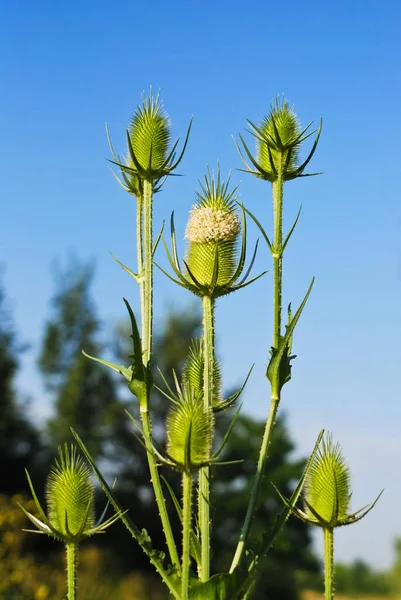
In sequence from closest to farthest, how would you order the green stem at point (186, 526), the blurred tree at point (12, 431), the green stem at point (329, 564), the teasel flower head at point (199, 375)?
the green stem at point (186, 526), the green stem at point (329, 564), the teasel flower head at point (199, 375), the blurred tree at point (12, 431)

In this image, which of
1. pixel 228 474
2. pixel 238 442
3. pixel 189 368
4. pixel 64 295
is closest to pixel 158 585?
pixel 228 474

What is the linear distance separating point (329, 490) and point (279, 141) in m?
1.01

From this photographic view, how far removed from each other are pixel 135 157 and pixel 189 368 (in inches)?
25.8

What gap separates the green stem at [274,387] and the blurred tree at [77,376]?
17.1m

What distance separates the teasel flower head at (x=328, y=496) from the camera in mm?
2021

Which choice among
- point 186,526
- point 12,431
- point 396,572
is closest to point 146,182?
point 186,526

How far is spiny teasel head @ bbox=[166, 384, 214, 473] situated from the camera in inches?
68.9

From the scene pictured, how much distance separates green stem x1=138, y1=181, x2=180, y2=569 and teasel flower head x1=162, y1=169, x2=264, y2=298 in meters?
0.07

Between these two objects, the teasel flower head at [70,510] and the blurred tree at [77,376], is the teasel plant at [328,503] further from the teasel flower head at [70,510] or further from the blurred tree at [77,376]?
the blurred tree at [77,376]

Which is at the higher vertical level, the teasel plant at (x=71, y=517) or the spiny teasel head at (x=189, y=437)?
the spiny teasel head at (x=189, y=437)

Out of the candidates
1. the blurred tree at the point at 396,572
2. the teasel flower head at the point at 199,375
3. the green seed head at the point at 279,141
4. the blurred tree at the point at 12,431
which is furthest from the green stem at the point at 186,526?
the blurred tree at the point at 396,572

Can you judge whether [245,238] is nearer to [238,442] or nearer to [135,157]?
[135,157]

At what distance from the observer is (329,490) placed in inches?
79.8

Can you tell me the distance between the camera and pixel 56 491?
6.99ft
